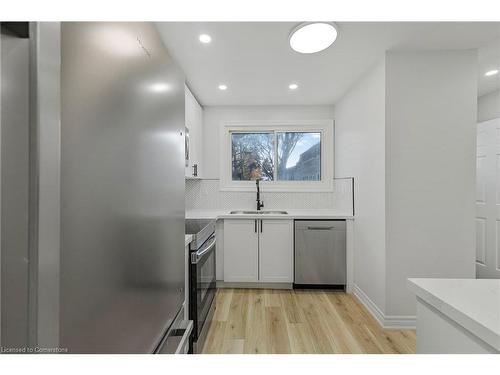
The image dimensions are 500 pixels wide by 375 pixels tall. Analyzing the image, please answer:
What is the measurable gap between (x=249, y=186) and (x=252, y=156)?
1.43ft

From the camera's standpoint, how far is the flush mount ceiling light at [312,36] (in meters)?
1.56

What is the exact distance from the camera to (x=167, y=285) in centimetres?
72

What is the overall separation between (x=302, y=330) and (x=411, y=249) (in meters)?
1.12

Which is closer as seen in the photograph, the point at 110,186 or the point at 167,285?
the point at 110,186

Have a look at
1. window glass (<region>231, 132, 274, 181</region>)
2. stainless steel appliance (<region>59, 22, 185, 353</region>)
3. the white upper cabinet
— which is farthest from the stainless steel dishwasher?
stainless steel appliance (<region>59, 22, 185, 353</region>)

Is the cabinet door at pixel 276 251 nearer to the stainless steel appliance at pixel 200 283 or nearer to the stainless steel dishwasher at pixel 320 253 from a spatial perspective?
the stainless steel dishwasher at pixel 320 253

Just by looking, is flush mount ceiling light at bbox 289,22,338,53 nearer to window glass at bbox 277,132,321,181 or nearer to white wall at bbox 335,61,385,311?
white wall at bbox 335,61,385,311

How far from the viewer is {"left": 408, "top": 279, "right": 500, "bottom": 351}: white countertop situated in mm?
500

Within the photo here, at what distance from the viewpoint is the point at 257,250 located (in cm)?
284

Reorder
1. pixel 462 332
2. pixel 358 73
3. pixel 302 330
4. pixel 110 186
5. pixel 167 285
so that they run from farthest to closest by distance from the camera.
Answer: pixel 358 73
pixel 302 330
pixel 167 285
pixel 462 332
pixel 110 186

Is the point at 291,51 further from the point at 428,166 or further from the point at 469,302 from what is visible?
the point at 469,302

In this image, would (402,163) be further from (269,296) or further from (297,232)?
(269,296)

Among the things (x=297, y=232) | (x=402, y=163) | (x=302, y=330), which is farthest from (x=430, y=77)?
(x=302, y=330)
